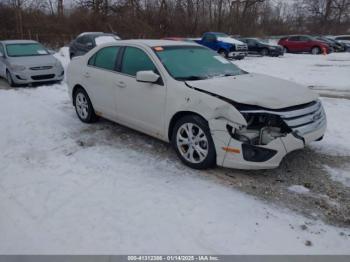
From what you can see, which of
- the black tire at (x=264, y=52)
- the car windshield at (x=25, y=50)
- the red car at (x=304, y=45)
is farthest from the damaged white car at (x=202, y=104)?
the red car at (x=304, y=45)

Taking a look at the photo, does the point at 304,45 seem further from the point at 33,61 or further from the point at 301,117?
the point at 301,117

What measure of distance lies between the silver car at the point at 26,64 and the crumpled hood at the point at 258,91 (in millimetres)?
7334

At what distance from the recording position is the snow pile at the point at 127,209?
2844 mm

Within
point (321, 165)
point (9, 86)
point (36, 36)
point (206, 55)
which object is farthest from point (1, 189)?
point (36, 36)

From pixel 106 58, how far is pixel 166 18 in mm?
29735

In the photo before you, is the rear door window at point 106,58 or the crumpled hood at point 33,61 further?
the crumpled hood at point 33,61

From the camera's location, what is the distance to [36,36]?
25.0m

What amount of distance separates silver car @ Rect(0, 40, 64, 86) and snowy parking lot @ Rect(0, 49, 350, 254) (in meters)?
4.98

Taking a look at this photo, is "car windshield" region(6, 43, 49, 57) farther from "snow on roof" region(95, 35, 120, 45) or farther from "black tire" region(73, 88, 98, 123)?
"black tire" region(73, 88, 98, 123)

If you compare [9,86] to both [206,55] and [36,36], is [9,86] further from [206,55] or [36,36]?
[36,36]

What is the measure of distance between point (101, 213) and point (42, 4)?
1140 inches

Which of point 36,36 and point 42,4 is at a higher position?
point 42,4

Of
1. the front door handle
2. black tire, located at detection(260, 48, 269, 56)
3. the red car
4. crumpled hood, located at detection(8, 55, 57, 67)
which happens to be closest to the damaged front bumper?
the front door handle

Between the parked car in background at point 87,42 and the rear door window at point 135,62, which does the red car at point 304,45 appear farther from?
the rear door window at point 135,62
